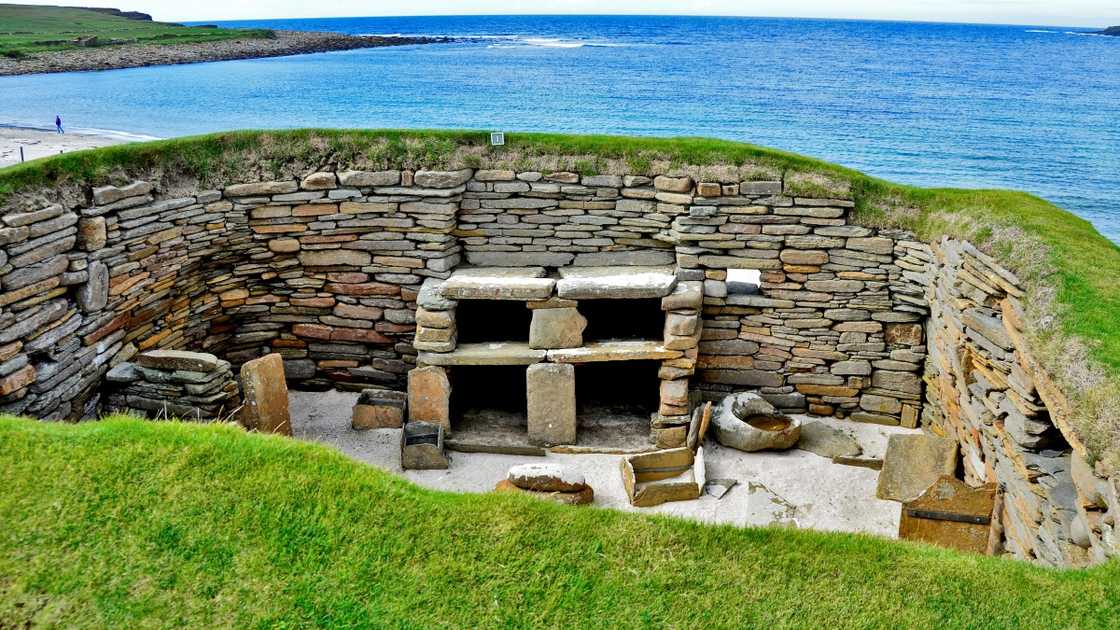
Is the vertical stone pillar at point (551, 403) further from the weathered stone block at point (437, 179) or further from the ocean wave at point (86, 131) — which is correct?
the ocean wave at point (86, 131)

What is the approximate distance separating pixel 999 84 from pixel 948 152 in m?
32.2

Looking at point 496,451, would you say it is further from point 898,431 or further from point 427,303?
point 898,431

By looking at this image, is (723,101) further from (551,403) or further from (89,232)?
(89,232)

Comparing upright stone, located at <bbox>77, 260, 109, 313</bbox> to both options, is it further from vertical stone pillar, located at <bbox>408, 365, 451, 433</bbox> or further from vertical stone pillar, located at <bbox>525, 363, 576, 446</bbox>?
vertical stone pillar, located at <bbox>525, 363, 576, 446</bbox>

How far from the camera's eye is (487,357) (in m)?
9.66

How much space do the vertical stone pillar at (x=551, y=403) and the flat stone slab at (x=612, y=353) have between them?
11cm

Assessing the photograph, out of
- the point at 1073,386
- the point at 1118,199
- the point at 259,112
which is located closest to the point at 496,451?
the point at 1073,386

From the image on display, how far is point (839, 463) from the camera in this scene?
9.45m

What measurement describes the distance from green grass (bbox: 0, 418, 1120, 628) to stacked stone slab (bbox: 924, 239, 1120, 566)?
884mm

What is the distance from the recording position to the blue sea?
121 ft

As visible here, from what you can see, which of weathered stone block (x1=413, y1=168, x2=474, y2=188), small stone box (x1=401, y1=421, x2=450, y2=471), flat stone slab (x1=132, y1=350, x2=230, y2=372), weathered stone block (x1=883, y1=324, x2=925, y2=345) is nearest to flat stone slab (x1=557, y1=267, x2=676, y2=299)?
weathered stone block (x1=413, y1=168, x2=474, y2=188)

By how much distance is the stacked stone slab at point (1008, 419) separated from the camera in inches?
238

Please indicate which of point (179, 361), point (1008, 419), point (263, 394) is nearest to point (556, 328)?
point (263, 394)

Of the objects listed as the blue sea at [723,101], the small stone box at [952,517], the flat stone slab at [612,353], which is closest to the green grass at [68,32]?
the blue sea at [723,101]
